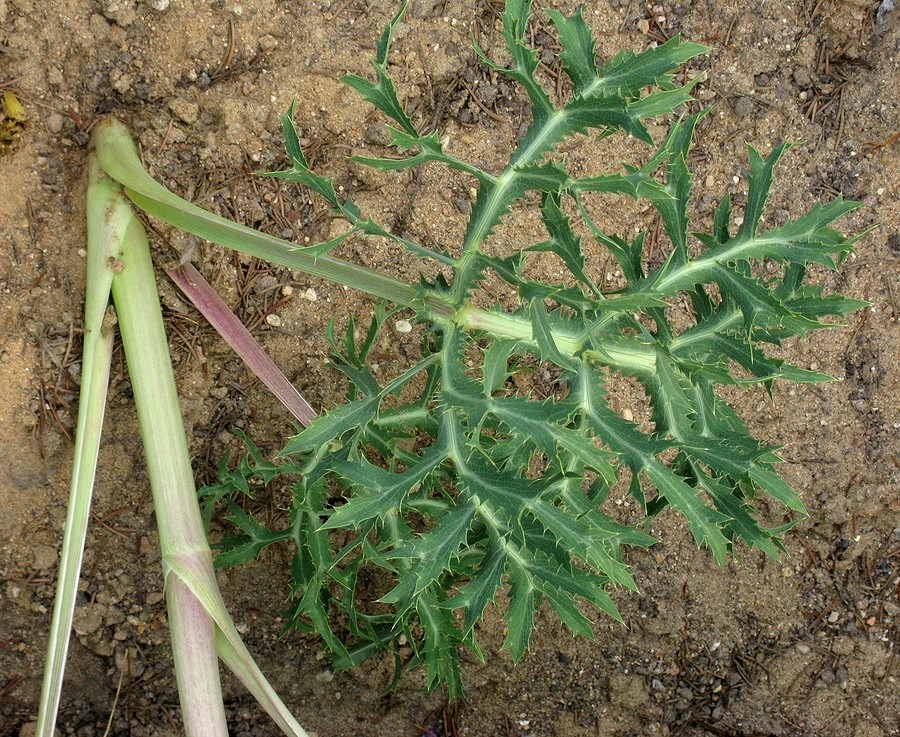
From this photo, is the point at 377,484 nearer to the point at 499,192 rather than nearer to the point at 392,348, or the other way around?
the point at 499,192

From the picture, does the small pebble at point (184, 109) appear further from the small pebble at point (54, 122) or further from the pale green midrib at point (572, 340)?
the pale green midrib at point (572, 340)

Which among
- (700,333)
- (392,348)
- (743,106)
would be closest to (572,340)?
(700,333)

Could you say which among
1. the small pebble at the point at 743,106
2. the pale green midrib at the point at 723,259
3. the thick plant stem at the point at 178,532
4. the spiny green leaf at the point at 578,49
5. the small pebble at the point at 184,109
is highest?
the small pebble at the point at 743,106

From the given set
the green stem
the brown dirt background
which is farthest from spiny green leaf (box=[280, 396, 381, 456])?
the brown dirt background

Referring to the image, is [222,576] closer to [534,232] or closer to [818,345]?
[534,232]

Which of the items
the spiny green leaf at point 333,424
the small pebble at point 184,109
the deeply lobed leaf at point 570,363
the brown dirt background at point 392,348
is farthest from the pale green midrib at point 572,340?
the small pebble at point 184,109

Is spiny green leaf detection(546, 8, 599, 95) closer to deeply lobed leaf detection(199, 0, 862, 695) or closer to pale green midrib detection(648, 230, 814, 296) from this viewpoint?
deeply lobed leaf detection(199, 0, 862, 695)
